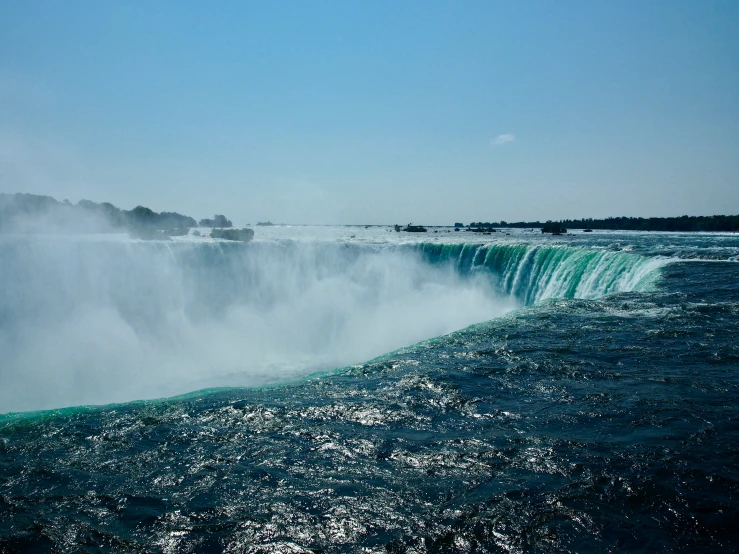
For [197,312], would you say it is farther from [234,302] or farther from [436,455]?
[436,455]

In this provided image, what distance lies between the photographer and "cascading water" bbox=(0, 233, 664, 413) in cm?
1391

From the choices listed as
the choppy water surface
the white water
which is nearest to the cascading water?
the white water

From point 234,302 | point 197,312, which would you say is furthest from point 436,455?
point 234,302

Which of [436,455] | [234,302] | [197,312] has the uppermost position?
[436,455]

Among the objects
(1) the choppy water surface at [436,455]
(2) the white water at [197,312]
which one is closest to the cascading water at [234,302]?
(2) the white water at [197,312]

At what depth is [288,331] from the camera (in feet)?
64.0

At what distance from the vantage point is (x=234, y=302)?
2408cm

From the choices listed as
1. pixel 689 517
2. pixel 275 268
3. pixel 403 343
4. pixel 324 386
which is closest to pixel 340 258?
pixel 275 268

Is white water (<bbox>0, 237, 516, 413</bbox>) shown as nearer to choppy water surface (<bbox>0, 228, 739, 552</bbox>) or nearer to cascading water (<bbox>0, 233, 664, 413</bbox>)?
cascading water (<bbox>0, 233, 664, 413</bbox>)

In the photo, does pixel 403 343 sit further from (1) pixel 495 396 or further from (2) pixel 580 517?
(2) pixel 580 517

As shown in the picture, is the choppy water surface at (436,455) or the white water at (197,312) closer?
the choppy water surface at (436,455)

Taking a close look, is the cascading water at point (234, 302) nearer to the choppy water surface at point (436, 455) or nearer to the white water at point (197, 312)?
the white water at point (197, 312)

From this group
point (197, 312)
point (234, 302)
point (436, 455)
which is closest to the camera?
point (436, 455)

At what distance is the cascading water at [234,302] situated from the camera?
13.9 meters
